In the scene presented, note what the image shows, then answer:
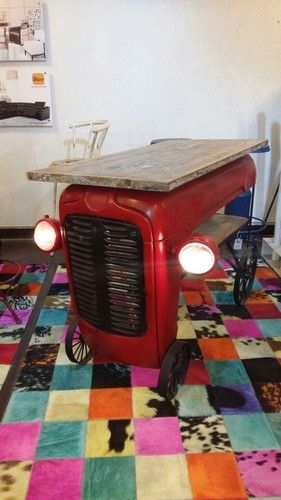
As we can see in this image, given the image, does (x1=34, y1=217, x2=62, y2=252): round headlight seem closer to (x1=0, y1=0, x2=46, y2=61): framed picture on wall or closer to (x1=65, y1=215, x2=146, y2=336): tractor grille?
(x1=65, y1=215, x2=146, y2=336): tractor grille

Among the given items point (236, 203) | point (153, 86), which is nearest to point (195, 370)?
point (236, 203)

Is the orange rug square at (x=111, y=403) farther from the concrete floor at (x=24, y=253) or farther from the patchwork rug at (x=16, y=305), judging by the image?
the concrete floor at (x=24, y=253)

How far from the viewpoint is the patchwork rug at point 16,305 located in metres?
1.73

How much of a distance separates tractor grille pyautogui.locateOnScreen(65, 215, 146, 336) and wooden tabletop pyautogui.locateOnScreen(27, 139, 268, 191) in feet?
0.45

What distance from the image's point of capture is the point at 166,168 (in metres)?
1.30

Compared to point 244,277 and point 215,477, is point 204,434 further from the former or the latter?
point 244,277

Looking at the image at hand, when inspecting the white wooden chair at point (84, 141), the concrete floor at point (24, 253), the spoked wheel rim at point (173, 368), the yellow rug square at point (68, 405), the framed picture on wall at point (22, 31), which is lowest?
the concrete floor at point (24, 253)

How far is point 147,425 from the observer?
1.33m

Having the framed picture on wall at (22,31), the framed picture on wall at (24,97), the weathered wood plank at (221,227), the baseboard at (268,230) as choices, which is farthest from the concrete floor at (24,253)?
the baseboard at (268,230)

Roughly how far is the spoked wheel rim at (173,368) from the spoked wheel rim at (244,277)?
0.65m

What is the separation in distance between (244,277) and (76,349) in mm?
951

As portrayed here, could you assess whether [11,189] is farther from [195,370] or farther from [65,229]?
[195,370]

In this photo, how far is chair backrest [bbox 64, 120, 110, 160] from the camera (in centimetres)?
263

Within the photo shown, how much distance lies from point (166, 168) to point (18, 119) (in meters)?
2.02
